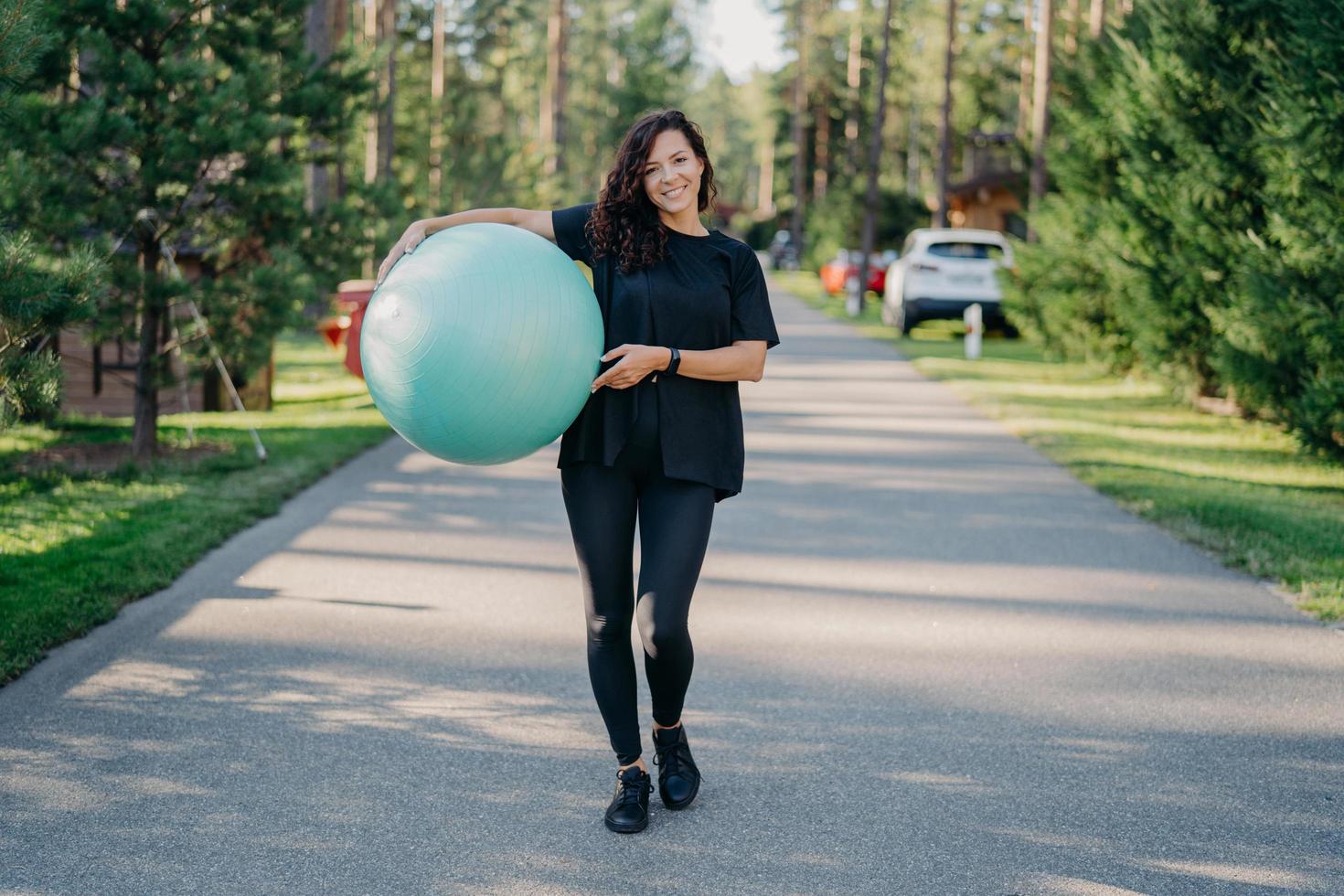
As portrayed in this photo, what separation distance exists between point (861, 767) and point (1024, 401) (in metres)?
12.3

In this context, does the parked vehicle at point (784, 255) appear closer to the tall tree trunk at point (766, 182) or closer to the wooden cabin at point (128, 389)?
the tall tree trunk at point (766, 182)

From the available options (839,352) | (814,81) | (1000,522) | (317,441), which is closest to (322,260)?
(317,441)

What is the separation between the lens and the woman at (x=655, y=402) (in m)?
4.05

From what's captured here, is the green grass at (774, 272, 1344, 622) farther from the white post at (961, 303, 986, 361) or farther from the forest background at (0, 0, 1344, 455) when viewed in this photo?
the white post at (961, 303, 986, 361)

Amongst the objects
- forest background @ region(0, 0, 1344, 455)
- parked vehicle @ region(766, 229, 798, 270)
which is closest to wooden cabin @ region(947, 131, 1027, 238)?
parked vehicle @ region(766, 229, 798, 270)

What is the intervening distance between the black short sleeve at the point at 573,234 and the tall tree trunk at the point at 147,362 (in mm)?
7185

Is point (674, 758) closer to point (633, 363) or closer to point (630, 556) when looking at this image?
point (630, 556)

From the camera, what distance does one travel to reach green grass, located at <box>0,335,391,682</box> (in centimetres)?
646

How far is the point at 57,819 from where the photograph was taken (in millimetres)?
4098

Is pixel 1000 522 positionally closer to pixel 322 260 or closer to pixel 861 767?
pixel 861 767

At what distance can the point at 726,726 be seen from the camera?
A: 16.9 feet

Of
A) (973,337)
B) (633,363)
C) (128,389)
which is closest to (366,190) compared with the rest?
(128,389)

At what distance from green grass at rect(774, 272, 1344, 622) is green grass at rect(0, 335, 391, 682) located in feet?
18.6

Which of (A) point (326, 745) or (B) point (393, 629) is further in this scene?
(B) point (393, 629)
